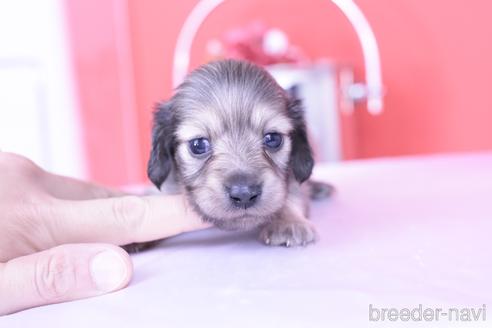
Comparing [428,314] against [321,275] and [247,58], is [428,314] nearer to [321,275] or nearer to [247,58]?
[321,275]

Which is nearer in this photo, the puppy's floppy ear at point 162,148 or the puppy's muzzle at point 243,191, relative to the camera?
the puppy's muzzle at point 243,191

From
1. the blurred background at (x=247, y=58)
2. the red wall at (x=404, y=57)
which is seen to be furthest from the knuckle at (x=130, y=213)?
the red wall at (x=404, y=57)

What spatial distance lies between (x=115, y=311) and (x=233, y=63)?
0.87m

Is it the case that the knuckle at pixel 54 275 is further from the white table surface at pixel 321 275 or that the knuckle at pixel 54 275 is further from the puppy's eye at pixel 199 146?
the puppy's eye at pixel 199 146

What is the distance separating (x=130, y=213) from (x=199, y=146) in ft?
1.25

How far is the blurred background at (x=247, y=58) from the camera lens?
324 cm

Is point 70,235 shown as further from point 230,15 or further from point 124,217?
point 230,15

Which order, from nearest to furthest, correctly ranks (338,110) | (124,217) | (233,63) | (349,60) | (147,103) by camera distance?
(124,217)
(233,63)
(338,110)
(349,60)
(147,103)

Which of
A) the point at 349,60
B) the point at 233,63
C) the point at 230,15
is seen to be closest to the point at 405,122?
the point at 349,60

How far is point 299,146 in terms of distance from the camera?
1.61m

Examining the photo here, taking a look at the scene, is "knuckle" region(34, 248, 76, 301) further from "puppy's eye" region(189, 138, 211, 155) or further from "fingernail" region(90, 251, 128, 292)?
"puppy's eye" region(189, 138, 211, 155)

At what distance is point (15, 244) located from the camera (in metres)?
1.01

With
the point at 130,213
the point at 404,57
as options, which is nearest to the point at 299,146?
the point at 130,213

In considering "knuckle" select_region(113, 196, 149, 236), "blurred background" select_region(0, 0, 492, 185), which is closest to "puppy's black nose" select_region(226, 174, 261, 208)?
"knuckle" select_region(113, 196, 149, 236)
